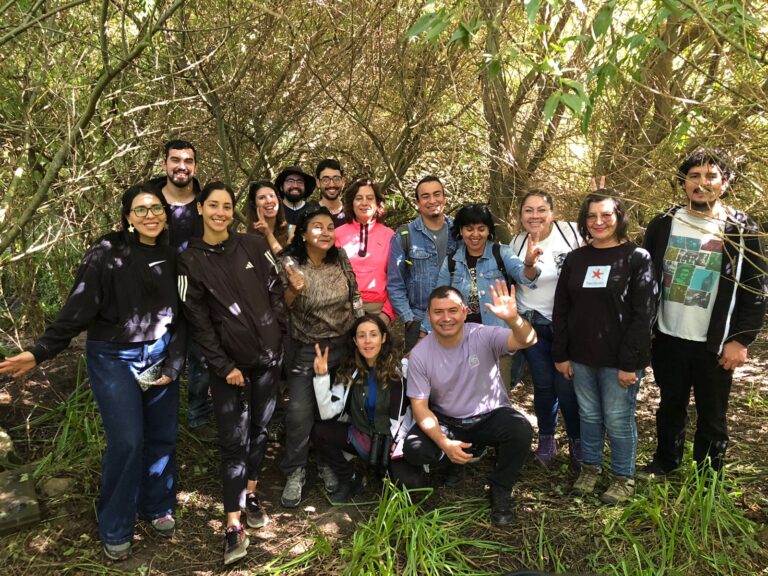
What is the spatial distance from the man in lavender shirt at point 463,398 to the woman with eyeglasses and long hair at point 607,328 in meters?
0.40

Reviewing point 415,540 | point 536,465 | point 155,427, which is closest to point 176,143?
point 155,427

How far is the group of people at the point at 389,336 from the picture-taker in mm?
3006

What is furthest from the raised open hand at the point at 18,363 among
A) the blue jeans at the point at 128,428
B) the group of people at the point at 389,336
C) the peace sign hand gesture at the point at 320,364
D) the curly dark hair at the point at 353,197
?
the curly dark hair at the point at 353,197

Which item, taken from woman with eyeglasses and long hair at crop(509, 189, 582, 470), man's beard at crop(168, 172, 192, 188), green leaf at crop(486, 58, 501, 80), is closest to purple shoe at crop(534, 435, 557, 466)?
woman with eyeglasses and long hair at crop(509, 189, 582, 470)

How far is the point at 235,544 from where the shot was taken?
3072 millimetres

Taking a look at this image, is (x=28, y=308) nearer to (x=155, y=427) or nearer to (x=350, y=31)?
(x=155, y=427)

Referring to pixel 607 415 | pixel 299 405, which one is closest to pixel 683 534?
pixel 607 415

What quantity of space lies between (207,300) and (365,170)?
3138 millimetres

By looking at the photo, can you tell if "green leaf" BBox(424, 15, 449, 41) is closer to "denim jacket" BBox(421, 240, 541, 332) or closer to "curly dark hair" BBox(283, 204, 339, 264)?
"curly dark hair" BBox(283, 204, 339, 264)

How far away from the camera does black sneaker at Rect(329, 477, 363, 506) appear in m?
3.55

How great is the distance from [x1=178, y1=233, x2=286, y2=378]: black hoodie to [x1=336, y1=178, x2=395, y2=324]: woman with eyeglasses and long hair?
0.87m

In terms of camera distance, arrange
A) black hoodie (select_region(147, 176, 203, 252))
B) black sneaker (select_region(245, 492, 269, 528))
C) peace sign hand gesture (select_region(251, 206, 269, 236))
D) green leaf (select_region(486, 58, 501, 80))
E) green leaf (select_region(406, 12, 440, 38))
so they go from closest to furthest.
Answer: green leaf (select_region(406, 12, 440, 38)) < green leaf (select_region(486, 58, 501, 80)) < black sneaker (select_region(245, 492, 269, 528)) < black hoodie (select_region(147, 176, 203, 252)) < peace sign hand gesture (select_region(251, 206, 269, 236))

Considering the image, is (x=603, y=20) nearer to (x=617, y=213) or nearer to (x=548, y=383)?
(x=617, y=213)

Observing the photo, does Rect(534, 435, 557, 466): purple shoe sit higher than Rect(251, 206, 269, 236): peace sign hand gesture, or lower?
lower
